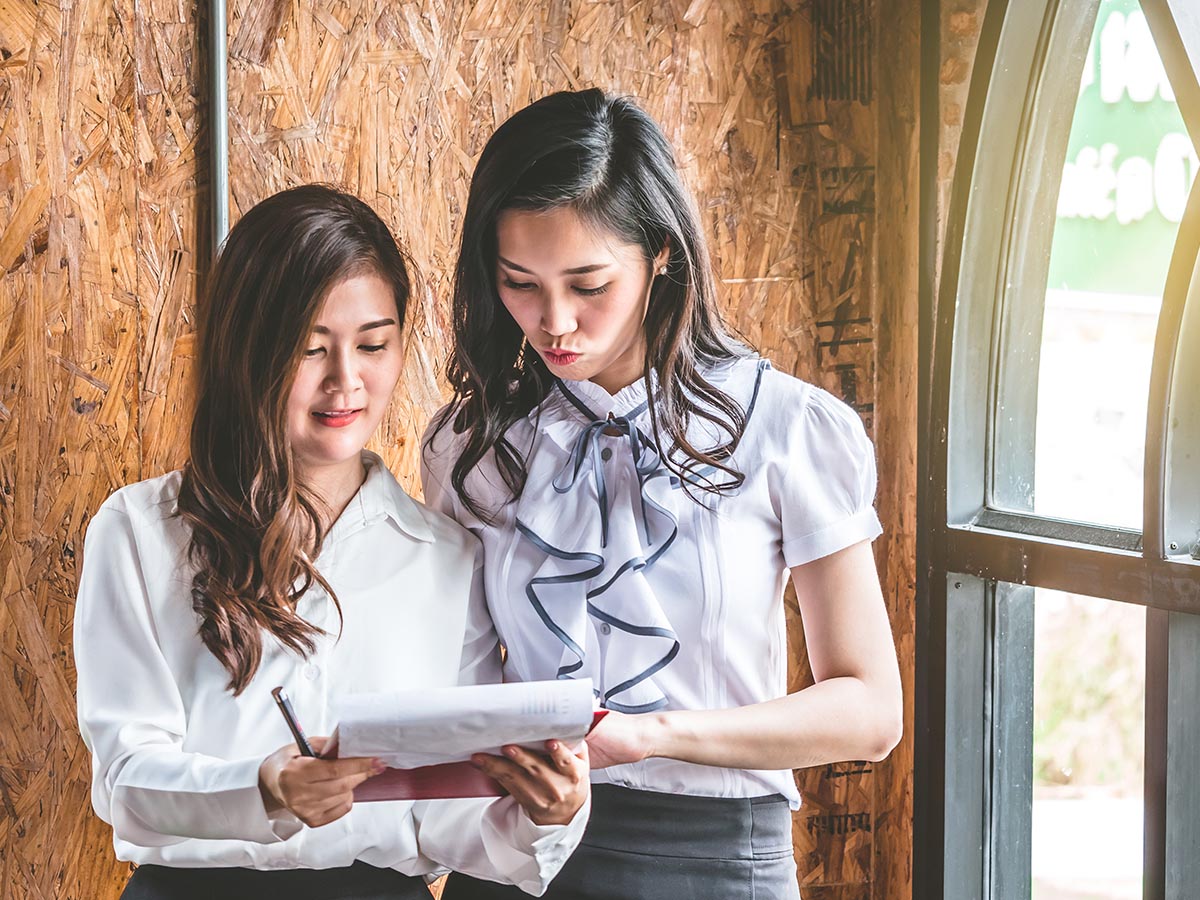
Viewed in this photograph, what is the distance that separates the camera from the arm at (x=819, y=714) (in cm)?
143

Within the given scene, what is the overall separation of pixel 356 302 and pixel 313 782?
1.98 feet

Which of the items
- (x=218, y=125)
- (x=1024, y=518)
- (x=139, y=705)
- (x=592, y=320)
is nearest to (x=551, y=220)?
(x=592, y=320)

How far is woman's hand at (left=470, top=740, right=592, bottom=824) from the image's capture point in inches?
51.4

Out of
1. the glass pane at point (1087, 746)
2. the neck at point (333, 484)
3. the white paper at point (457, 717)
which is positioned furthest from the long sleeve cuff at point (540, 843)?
the glass pane at point (1087, 746)

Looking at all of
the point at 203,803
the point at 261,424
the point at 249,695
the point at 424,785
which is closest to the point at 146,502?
the point at 261,424

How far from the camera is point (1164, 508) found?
2041 mm

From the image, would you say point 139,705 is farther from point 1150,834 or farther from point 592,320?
Result: point 1150,834

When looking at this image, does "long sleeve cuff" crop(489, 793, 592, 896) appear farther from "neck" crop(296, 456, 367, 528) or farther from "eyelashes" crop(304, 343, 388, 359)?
"eyelashes" crop(304, 343, 388, 359)

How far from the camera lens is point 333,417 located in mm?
1557

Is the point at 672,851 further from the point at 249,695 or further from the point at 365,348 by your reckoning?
the point at 365,348

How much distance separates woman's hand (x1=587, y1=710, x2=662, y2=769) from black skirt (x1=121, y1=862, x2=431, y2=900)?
364mm

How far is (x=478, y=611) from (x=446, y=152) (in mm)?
1137

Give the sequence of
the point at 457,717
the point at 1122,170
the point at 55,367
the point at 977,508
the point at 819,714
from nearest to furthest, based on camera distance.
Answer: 1. the point at 457,717
2. the point at 819,714
3. the point at 55,367
4. the point at 1122,170
5. the point at 977,508

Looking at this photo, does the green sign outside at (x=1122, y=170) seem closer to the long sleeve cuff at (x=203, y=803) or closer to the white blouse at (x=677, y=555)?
the white blouse at (x=677, y=555)
